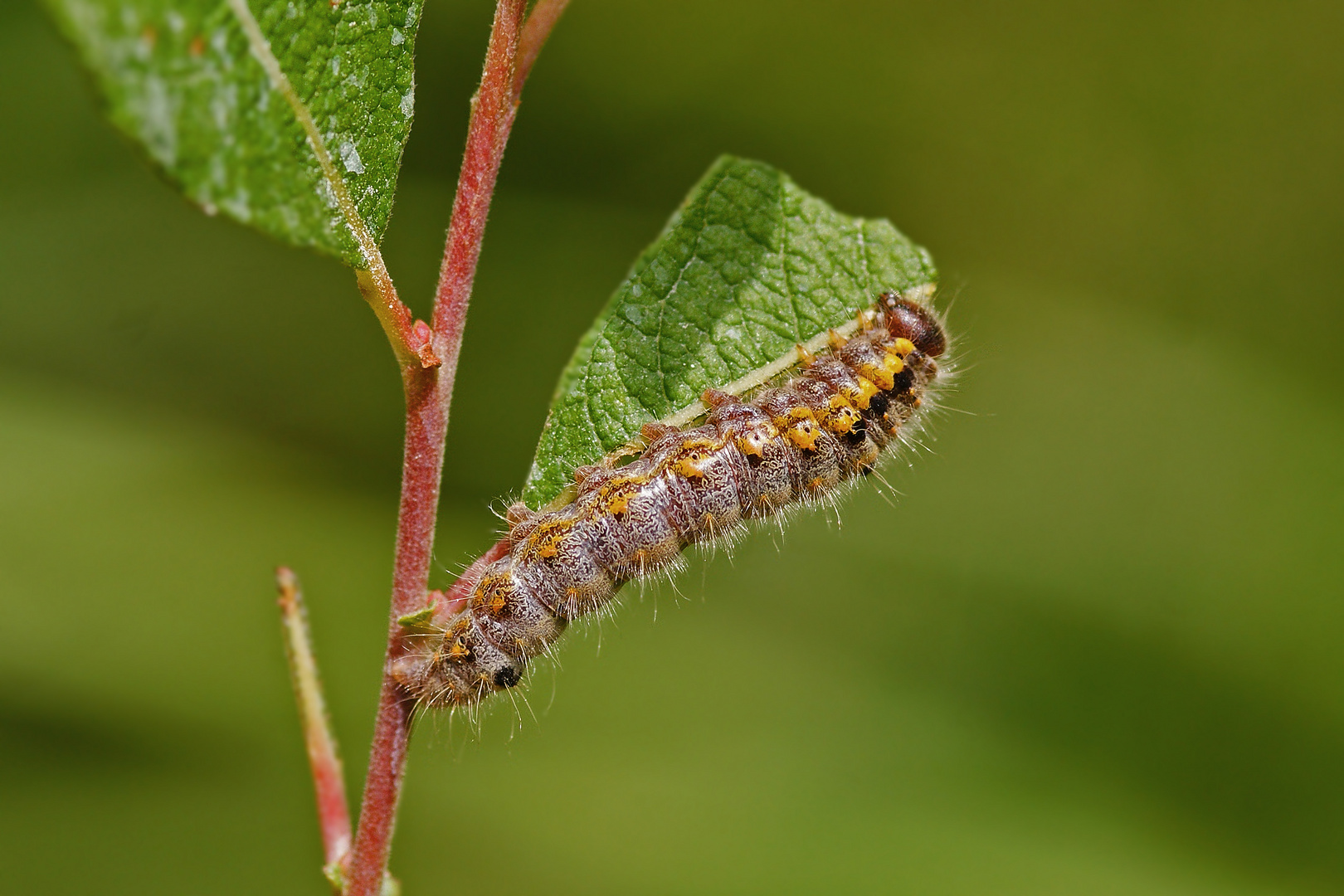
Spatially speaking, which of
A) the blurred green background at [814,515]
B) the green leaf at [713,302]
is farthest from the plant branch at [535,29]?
the blurred green background at [814,515]

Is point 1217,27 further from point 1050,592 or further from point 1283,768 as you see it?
point 1283,768

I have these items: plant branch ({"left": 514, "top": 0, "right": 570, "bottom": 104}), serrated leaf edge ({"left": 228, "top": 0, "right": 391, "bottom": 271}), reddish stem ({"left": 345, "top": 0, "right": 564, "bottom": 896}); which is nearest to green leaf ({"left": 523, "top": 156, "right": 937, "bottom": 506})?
reddish stem ({"left": 345, "top": 0, "right": 564, "bottom": 896})

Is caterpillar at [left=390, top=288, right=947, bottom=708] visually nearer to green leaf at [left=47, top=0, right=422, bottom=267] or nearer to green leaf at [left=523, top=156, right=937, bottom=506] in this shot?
green leaf at [left=523, top=156, right=937, bottom=506]

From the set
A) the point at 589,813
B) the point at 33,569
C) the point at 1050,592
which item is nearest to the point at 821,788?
the point at 589,813

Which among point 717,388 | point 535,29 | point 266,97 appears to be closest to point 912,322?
point 717,388

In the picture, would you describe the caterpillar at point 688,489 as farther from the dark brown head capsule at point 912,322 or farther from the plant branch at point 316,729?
the plant branch at point 316,729

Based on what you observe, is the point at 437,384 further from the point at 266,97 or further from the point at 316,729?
the point at 316,729
